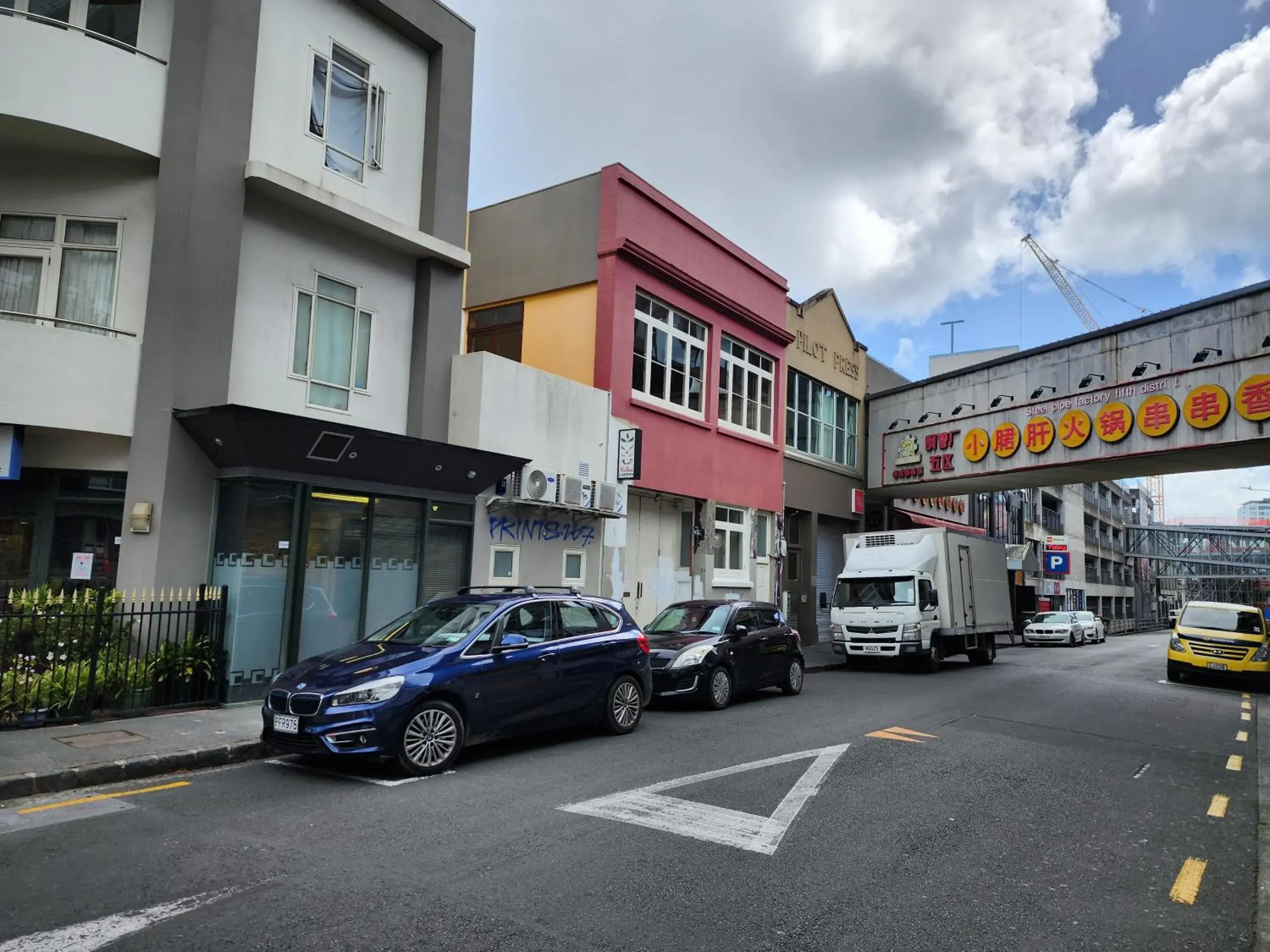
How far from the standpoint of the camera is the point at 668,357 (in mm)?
19469

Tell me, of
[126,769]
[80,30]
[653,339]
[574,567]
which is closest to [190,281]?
[80,30]

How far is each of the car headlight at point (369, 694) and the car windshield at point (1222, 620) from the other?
62.9 feet

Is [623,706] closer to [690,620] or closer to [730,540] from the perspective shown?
[690,620]

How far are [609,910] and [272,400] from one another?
966cm

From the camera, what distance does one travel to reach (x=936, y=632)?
19.8m

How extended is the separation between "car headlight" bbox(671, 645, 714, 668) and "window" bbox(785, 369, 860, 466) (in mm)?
12856

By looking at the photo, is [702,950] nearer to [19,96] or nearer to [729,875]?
[729,875]

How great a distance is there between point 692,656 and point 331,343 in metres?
7.17

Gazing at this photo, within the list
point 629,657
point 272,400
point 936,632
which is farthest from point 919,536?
point 272,400

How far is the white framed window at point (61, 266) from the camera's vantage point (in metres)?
11.1

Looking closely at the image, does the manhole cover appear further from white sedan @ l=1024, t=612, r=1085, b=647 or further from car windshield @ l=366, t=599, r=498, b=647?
white sedan @ l=1024, t=612, r=1085, b=647

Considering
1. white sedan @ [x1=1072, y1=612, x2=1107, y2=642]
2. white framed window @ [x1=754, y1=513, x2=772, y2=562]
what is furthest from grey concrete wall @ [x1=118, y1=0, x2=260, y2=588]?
white sedan @ [x1=1072, y1=612, x2=1107, y2=642]

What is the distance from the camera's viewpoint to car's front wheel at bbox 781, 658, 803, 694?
14242 mm

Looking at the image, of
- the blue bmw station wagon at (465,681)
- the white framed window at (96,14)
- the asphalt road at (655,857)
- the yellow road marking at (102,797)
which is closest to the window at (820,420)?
the blue bmw station wagon at (465,681)
